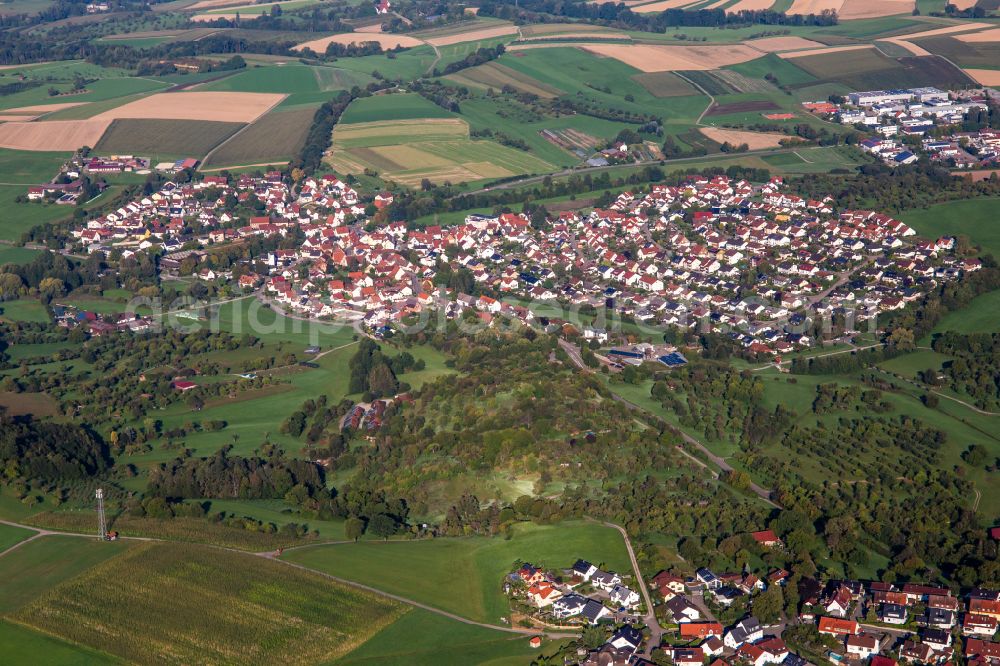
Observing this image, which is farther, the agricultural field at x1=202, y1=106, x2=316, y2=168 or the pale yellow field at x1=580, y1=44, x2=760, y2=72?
the pale yellow field at x1=580, y1=44, x2=760, y2=72

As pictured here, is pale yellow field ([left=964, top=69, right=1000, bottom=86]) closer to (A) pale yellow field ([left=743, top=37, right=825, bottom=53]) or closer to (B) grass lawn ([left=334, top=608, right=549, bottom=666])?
(A) pale yellow field ([left=743, top=37, right=825, bottom=53])

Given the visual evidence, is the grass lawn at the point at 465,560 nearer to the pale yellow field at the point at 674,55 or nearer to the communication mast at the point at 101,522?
the communication mast at the point at 101,522

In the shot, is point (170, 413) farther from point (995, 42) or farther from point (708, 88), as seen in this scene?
point (995, 42)

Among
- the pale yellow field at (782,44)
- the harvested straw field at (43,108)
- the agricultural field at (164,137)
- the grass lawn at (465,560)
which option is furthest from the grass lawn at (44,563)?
the pale yellow field at (782,44)

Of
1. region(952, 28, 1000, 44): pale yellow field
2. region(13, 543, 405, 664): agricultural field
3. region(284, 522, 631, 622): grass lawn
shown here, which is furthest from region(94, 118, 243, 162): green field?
region(952, 28, 1000, 44): pale yellow field

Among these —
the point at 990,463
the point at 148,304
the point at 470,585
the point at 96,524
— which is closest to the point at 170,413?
the point at 96,524

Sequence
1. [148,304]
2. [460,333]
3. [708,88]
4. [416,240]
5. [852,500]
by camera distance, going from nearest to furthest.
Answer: [852,500], [460,333], [148,304], [416,240], [708,88]
